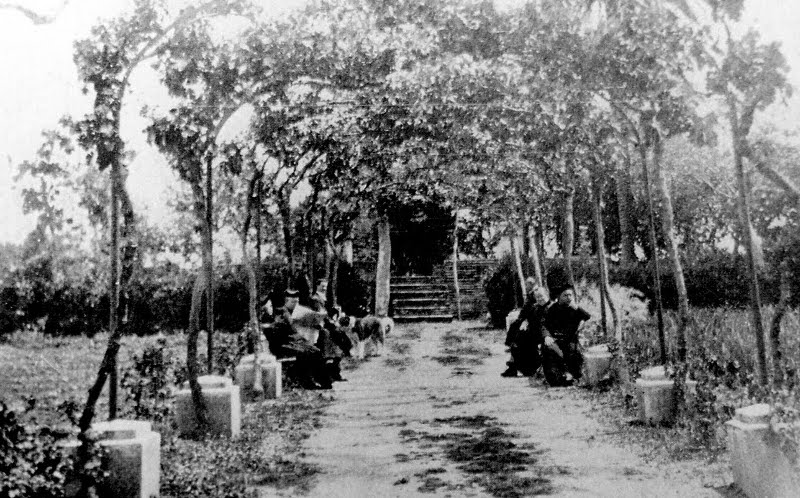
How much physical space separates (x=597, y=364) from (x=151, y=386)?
20.2ft

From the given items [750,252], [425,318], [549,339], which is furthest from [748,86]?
[425,318]

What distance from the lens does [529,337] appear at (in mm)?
12062

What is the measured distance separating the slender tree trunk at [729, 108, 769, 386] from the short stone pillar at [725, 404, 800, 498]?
0.72 m

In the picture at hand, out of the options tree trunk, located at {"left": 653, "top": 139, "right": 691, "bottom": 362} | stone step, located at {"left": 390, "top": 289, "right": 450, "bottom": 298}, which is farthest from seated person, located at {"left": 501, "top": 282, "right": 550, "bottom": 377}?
stone step, located at {"left": 390, "top": 289, "right": 450, "bottom": 298}

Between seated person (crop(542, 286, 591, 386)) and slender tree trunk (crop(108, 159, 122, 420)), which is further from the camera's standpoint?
seated person (crop(542, 286, 591, 386))

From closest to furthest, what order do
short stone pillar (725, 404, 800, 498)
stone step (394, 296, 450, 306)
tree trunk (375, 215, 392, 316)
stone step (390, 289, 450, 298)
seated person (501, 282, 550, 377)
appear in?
short stone pillar (725, 404, 800, 498), seated person (501, 282, 550, 377), tree trunk (375, 215, 392, 316), stone step (394, 296, 450, 306), stone step (390, 289, 450, 298)

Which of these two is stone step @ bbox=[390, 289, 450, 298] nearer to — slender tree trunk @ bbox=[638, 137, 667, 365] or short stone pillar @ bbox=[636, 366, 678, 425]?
slender tree trunk @ bbox=[638, 137, 667, 365]

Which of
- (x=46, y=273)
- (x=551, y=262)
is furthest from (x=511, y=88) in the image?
(x=46, y=273)

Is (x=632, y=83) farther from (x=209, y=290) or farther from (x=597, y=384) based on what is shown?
(x=209, y=290)

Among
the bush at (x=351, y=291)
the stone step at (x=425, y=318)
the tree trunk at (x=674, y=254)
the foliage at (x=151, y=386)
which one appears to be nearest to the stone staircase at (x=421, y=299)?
the stone step at (x=425, y=318)

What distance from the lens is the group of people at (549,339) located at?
37.0ft

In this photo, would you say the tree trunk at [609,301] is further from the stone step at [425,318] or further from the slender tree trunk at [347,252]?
the slender tree trunk at [347,252]

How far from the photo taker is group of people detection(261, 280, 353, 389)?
1153 cm

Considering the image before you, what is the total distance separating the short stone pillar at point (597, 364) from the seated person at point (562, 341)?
68cm
